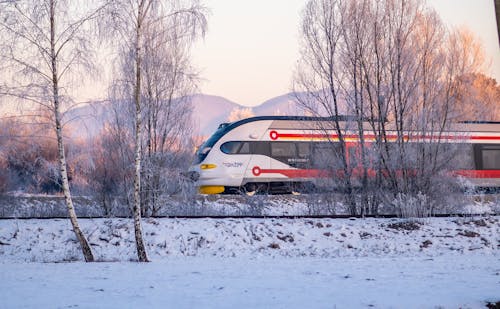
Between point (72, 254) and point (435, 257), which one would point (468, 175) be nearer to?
point (435, 257)

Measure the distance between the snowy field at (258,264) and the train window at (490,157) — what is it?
31.5ft

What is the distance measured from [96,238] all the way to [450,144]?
11596mm

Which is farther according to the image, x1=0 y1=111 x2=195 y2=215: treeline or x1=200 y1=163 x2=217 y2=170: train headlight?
x1=200 y1=163 x2=217 y2=170: train headlight

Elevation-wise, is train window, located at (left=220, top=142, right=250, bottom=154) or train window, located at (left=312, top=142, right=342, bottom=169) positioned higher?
train window, located at (left=220, top=142, right=250, bottom=154)

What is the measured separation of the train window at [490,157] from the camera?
23.5 meters

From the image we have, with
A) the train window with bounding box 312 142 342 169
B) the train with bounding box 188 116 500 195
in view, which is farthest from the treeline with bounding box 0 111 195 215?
the train window with bounding box 312 142 342 169

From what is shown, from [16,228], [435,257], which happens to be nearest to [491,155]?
[435,257]

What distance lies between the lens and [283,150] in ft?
68.8

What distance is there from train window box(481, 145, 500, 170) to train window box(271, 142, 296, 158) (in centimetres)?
869

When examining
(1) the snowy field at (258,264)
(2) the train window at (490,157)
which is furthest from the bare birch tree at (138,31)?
(2) the train window at (490,157)

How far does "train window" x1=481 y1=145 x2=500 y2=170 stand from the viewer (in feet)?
77.1

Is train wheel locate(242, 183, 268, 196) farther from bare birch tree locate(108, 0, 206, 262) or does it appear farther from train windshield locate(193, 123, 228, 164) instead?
bare birch tree locate(108, 0, 206, 262)

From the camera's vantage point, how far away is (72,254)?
1230 centimetres

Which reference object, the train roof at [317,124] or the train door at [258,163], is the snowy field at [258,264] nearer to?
the train roof at [317,124]
